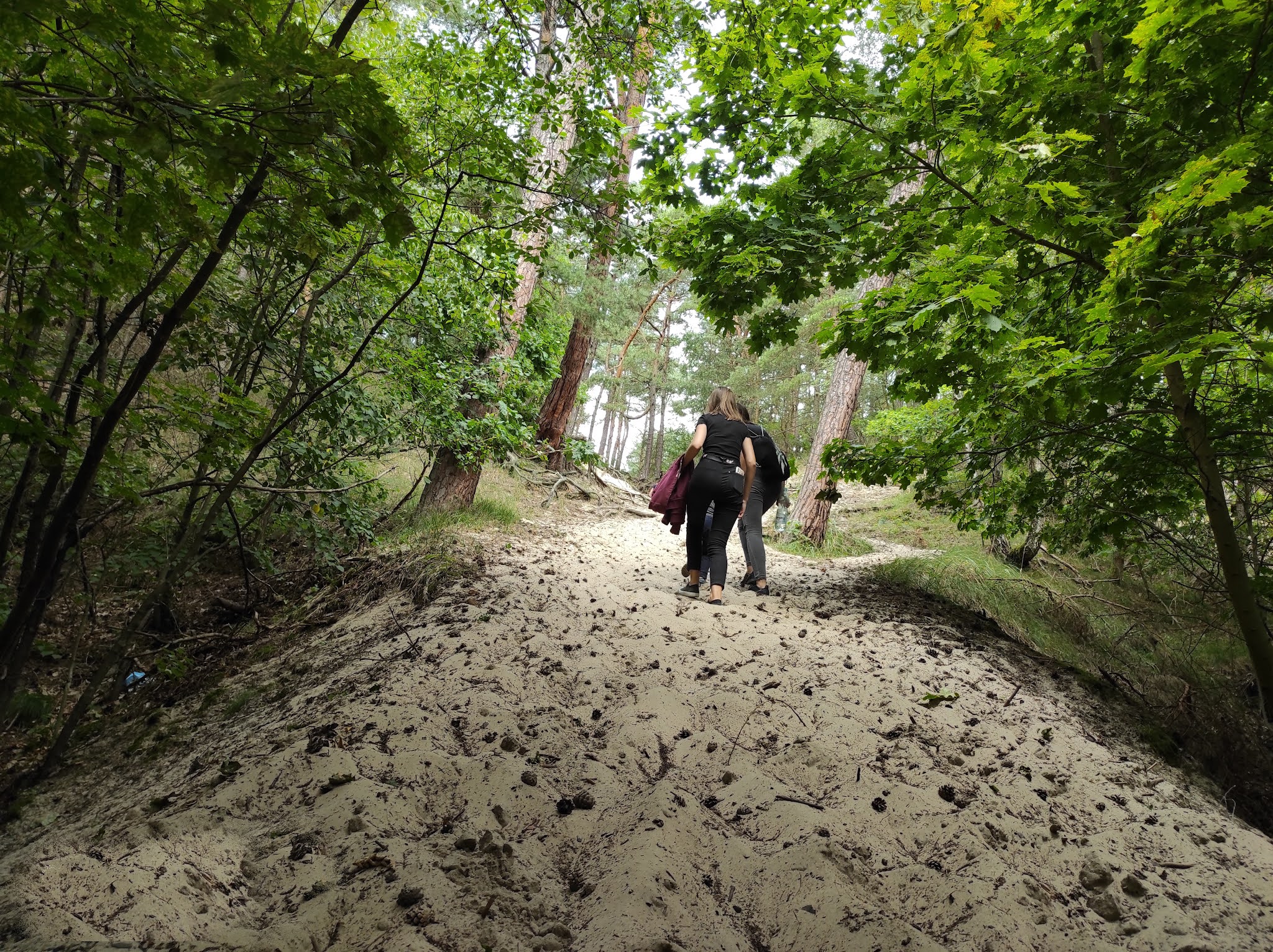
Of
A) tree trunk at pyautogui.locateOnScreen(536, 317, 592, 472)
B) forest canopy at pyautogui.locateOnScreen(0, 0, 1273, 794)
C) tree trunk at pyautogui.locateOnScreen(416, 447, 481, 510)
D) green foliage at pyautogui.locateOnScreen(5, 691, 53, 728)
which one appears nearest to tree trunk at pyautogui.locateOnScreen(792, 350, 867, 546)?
forest canopy at pyautogui.locateOnScreen(0, 0, 1273, 794)

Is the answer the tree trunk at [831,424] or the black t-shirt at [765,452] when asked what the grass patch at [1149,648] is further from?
the tree trunk at [831,424]

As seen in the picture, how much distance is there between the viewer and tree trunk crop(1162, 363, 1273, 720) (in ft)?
10.7

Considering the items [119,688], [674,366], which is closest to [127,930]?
[119,688]

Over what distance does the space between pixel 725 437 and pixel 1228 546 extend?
349 cm

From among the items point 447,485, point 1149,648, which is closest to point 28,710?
point 447,485

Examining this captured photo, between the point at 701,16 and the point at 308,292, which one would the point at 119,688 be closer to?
the point at 308,292

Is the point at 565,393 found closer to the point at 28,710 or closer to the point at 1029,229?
the point at 28,710

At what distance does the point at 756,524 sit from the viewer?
18.3ft

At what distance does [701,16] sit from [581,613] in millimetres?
5067

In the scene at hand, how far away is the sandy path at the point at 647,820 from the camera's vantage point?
1690 millimetres

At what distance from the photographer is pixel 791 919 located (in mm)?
1756

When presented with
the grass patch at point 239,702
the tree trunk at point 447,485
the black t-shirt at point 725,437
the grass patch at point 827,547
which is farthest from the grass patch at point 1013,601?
the grass patch at point 239,702

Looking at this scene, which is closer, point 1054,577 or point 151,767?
point 151,767

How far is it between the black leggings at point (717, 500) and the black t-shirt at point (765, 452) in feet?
1.99
